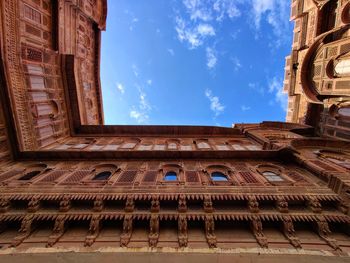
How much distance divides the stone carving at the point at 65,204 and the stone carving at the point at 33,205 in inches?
35.2

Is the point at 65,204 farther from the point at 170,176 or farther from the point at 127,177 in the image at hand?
the point at 170,176

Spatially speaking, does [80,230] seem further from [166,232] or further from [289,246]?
[289,246]

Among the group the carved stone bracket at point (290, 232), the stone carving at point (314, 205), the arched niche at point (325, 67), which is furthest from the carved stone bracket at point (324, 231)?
the arched niche at point (325, 67)

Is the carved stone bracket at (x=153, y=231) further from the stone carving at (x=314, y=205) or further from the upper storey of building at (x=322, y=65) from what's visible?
the upper storey of building at (x=322, y=65)

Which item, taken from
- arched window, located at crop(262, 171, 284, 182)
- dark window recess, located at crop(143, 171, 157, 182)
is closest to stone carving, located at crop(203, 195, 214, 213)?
dark window recess, located at crop(143, 171, 157, 182)

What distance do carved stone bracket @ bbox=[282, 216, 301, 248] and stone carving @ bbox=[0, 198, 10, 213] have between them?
33.7 feet

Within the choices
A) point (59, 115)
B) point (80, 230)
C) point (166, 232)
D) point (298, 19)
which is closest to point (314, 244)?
point (166, 232)

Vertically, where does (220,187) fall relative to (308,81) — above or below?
below

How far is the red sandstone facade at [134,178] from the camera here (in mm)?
6895

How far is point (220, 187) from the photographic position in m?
8.59

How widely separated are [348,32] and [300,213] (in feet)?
35.9

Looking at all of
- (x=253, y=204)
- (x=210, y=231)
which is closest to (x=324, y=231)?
(x=253, y=204)

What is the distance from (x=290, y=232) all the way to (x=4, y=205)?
10.6 metres

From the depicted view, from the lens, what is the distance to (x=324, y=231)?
275 inches
